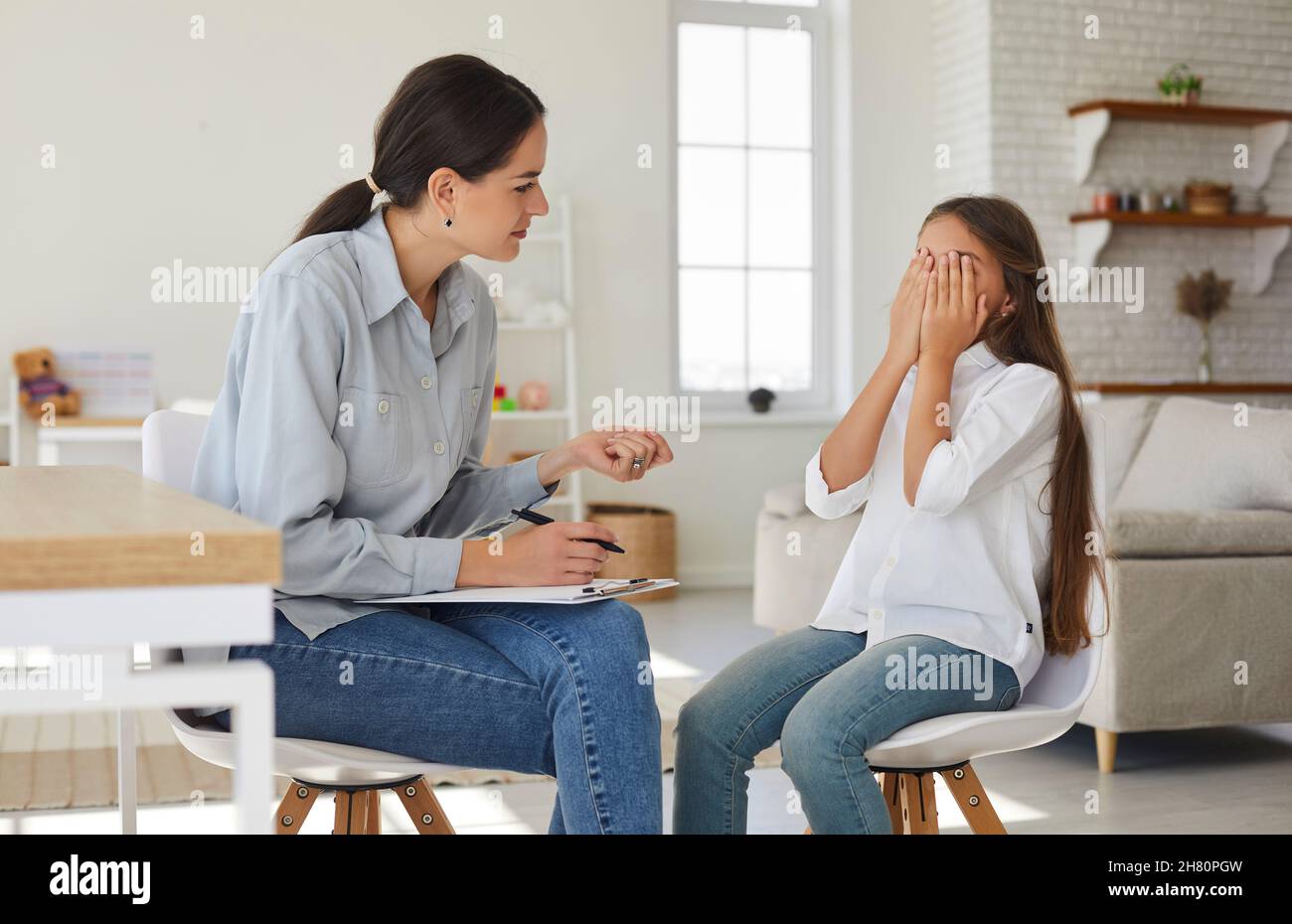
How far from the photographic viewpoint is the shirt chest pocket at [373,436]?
57.6 inches

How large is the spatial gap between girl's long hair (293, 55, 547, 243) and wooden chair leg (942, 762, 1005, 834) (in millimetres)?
865

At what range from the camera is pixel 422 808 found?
158 centimetres

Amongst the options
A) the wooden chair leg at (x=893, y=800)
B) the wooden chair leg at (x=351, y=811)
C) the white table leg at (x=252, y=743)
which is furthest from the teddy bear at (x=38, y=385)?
the white table leg at (x=252, y=743)

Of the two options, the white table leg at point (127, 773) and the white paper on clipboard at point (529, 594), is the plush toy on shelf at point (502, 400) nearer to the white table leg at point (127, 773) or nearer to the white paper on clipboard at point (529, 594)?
the white table leg at point (127, 773)

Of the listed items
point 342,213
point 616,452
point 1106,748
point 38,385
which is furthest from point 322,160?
point 616,452

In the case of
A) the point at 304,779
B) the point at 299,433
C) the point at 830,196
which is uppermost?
the point at 830,196

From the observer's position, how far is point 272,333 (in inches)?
55.1

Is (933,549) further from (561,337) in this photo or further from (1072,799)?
(561,337)

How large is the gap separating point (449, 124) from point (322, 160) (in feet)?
14.7

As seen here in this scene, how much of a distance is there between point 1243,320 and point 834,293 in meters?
1.90

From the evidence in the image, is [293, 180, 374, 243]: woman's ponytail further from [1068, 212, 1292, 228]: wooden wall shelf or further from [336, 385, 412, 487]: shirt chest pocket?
[1068, 212, 1292, 228]: wooden wall shelf

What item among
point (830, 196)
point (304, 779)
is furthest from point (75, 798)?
point (830, 196)

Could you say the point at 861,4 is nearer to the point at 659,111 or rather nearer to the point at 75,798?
the point at 659,111
